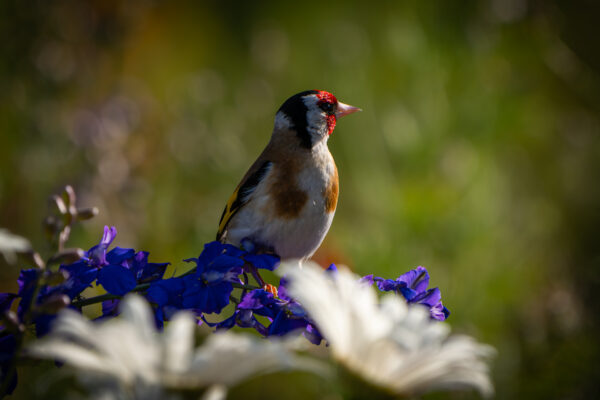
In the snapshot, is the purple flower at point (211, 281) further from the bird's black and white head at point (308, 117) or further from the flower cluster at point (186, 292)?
the bird's black and white head at point (308, 117)

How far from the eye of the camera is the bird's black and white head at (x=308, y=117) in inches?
58.6

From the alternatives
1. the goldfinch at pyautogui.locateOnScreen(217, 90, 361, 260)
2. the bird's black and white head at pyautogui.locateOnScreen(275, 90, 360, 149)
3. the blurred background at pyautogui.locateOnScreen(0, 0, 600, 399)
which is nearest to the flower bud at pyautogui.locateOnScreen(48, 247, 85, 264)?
the goldfinch at pyautogui.locateOnScreen(217, 90, 361, 260)

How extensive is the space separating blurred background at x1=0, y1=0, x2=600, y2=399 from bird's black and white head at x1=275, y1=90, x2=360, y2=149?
1154mm

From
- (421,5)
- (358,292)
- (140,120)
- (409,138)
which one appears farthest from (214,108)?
(358,292)

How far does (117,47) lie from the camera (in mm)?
2904

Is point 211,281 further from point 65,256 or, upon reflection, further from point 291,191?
point 291,191

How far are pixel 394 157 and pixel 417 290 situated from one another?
7.40 feet

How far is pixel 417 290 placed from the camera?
884 mm

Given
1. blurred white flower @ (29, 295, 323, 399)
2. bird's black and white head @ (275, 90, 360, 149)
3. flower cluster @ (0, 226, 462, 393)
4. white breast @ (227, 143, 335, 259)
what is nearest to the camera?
blurred white flower @ (29, 295, 323, 399)

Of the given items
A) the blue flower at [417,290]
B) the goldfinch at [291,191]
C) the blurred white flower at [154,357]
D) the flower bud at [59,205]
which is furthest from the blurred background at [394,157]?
the blurred white flower at [154,357]

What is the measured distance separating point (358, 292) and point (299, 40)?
3959mm

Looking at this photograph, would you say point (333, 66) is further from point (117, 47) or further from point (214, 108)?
point (117, 47)

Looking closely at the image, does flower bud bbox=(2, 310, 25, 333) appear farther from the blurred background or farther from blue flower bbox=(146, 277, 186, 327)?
the blurred background

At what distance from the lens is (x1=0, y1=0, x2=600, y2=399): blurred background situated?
2.52 m
